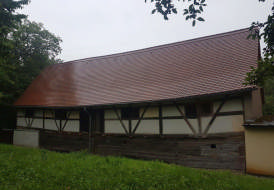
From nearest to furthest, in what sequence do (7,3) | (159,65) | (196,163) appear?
(196,163) → (7,3) → (159,65)

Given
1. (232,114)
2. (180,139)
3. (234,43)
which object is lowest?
(180,139)

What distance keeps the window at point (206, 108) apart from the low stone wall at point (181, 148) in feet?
3.28

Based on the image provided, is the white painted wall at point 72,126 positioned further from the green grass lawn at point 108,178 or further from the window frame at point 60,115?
the green grass lawn at point 108,178

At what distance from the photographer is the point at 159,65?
12.4 meters

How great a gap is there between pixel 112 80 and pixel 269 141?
8643mm

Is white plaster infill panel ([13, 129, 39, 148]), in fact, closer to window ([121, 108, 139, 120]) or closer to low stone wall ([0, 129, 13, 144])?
low stone wall ([0, 129, 13, 144])

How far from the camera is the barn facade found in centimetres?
830

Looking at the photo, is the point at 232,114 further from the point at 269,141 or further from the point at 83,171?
the point at 83,171

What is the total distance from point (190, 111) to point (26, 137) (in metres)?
11.6

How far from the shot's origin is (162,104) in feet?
31.7

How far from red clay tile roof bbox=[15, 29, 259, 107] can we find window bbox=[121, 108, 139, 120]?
619mm

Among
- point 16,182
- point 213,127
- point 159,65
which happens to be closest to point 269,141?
point 213,127

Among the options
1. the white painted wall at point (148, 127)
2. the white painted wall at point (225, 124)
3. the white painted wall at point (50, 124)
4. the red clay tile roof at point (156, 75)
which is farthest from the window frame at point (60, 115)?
the white painted wall at point (225, 124)

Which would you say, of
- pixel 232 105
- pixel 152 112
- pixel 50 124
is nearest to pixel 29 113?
pixel 50 124
